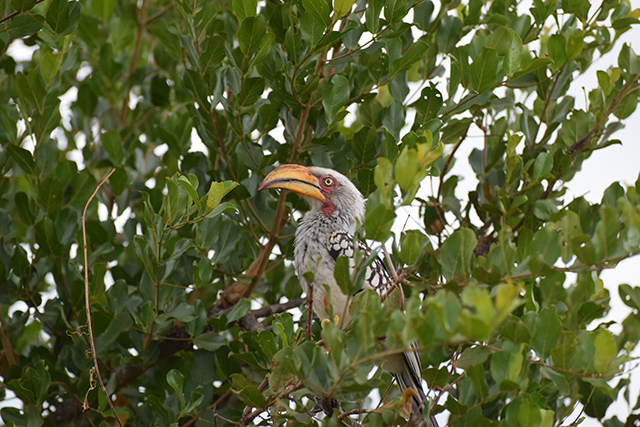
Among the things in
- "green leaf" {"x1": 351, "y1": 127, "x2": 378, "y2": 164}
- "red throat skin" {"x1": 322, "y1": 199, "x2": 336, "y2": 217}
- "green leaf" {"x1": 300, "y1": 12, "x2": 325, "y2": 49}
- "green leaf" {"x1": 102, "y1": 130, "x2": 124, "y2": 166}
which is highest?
"green leaf" {"x1": 300, "y1": 12, "x2": 325, "y2": 49}

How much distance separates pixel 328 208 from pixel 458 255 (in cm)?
123

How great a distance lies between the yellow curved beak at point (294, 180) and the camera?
240 centimetres

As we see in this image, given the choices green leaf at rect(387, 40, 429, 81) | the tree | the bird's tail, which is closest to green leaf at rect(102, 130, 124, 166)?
the tree

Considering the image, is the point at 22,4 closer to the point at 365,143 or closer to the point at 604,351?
the point at 365,143

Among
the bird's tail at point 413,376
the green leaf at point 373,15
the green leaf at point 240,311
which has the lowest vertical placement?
the bird's tail at point 413,376

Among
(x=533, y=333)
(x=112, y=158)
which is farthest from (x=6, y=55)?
(x=533, y=333)

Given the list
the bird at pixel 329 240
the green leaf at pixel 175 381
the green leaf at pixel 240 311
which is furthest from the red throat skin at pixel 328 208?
the green leaf at pixel 175 381

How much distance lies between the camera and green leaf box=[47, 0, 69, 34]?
7.22 ft

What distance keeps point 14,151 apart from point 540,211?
1979 millimetres

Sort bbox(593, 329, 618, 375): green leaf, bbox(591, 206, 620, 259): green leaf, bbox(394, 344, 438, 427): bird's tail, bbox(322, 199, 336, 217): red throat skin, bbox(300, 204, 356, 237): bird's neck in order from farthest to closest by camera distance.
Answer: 1. bbox(322, 199, 336, 217): red throat skin
2. bbox(300, 204, 356, 237): bird's neck
3. bbox(394, 344, 438, 427): bird's tail
4. bbox(593, 329, 618, 375): green leaf
5. bbox(591, 206, 620, 259): green leaf

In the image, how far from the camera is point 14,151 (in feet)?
8.34

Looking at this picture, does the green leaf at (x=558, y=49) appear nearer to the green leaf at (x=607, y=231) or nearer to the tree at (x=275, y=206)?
the tree at (x=275, y=206)

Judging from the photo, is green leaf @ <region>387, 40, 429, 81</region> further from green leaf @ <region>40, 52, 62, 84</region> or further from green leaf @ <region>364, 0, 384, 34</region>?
green leaf @ <region>40, 52, 62, 84</region>

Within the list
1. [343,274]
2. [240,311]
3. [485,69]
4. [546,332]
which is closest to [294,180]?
[240,311]
